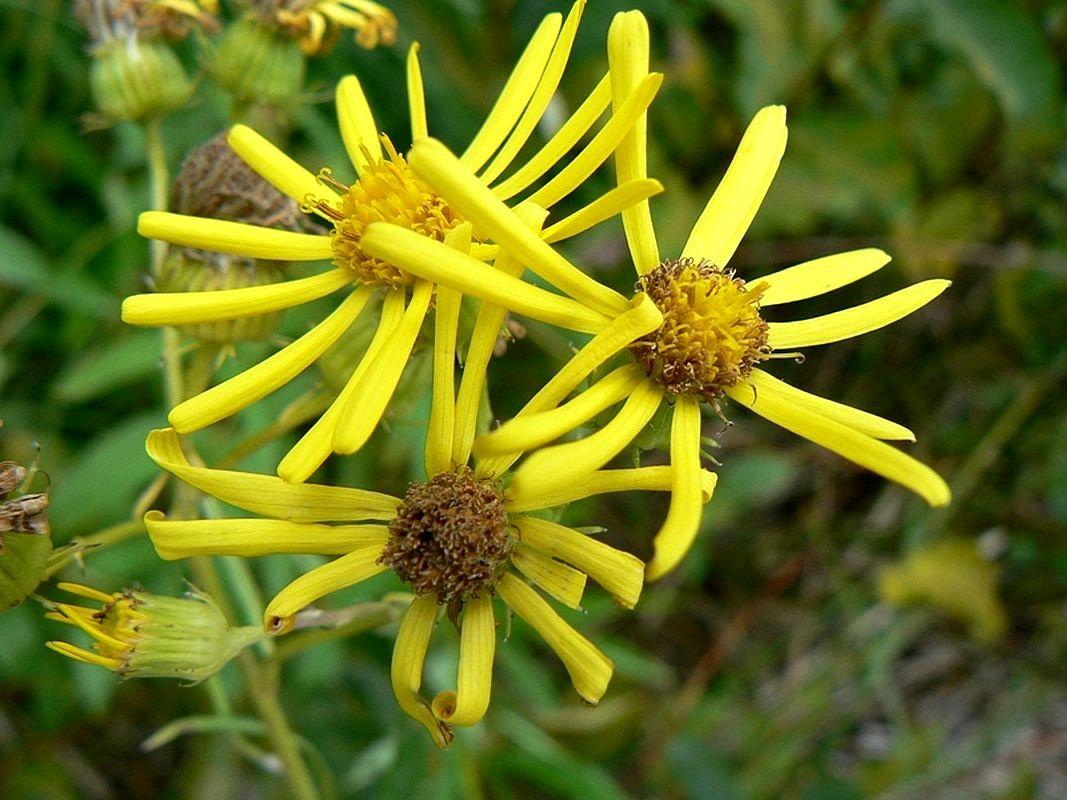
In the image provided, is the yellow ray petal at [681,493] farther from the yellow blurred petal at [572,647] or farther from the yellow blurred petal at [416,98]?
the yellow blurred petal at [416,98]

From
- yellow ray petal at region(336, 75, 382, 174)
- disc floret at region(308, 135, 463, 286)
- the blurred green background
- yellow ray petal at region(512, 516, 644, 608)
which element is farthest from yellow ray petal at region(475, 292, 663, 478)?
the blurred green background

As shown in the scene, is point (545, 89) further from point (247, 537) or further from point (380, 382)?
point (247, 537)

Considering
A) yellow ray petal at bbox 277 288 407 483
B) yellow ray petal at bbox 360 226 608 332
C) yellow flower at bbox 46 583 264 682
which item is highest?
yellow ray petal at bbox 360 226 608 332

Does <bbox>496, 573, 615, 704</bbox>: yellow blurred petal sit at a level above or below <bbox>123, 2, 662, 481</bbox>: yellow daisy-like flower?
below

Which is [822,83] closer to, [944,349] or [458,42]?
[944,349]

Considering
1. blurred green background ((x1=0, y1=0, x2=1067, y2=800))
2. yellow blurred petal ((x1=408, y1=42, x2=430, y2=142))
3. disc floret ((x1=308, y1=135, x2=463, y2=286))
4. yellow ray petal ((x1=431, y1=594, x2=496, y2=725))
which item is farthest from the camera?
blurred green background ((x1=0, y1=0, x2=1067, y2=800))

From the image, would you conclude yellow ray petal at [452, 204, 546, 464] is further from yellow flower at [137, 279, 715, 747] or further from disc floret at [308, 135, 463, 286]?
disc floret at [308, 135, 463, 286]

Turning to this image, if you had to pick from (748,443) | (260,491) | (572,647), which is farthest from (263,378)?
(748,443)

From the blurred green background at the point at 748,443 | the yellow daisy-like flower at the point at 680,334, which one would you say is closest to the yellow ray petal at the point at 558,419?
the yellow daisy-like flower at the point at 680,334
